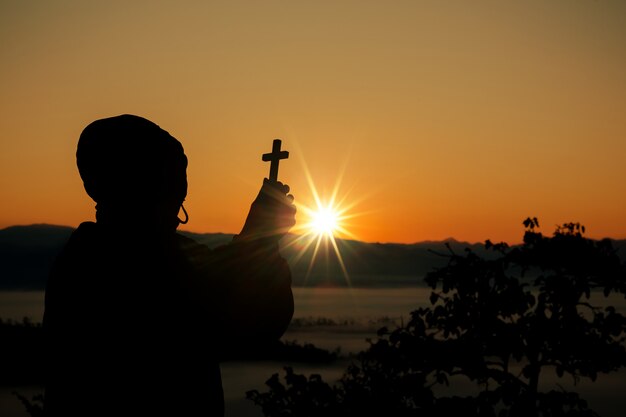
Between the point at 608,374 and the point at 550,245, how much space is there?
192 cm

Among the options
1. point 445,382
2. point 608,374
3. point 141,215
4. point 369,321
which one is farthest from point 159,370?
point 369,321

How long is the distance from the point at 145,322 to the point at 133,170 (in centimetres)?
58

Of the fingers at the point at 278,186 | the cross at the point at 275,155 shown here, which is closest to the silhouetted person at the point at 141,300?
the fingers at the point at 278,186

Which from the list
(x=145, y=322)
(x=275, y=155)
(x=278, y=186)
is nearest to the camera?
(x=145, y=322)

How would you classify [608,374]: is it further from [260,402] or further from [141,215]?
[141,215]

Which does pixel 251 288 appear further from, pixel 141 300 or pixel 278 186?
pixel 278 186

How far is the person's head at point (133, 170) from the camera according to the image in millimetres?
2889

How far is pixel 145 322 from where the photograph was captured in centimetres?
287

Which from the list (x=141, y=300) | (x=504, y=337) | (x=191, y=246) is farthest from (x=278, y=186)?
(x=504, y=337)

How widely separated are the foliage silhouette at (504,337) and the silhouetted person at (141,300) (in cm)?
719

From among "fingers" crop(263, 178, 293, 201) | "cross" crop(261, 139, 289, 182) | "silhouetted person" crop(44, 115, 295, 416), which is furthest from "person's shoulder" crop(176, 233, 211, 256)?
"cross" crop(261, 139, 289, 182)

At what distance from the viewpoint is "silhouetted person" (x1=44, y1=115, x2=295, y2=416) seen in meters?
2.86

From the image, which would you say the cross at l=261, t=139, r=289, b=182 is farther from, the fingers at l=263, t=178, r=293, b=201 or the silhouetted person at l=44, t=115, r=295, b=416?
the silhouetted person at l=44, t=115, r=295, b=416

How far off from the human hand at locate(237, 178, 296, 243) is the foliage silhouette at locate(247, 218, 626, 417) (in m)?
7.02
